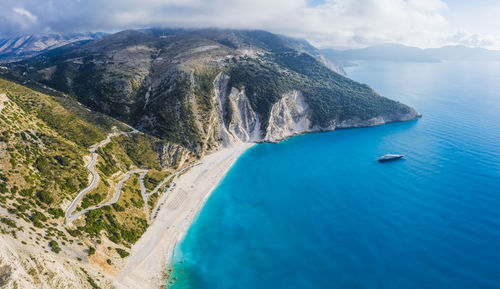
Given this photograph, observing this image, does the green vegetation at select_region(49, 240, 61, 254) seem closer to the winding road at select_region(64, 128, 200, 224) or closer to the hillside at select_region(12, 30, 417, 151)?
the winding road at select_region(64, 128, 200, 224)

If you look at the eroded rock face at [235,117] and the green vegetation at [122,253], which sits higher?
the eroded rock face at [235,117]

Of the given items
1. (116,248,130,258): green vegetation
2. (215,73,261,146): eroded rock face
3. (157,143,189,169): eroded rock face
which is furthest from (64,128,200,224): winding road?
(215,73,261,146): eroded rock face

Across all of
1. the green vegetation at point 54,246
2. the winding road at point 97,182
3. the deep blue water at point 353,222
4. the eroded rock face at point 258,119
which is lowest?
the deep blue water at point 353,222

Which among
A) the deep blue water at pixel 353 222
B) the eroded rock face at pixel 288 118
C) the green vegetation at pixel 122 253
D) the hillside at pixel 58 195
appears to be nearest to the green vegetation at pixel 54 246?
the hillside at pixel 58 195

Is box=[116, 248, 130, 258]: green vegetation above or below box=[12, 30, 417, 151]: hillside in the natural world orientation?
below

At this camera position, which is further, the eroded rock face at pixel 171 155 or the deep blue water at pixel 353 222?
the eroded rock face at pixel 171 155

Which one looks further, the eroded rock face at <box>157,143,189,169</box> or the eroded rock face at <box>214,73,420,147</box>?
the eroded rock face at <box>214,73,420,147</box>

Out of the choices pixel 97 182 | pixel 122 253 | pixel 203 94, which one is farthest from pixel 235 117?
pixel 122 253

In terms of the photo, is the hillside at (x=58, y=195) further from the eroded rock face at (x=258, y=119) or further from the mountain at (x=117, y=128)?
the eroded rock face at (x=258, y=119)

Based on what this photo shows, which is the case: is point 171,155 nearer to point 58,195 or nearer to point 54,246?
point 58,195
